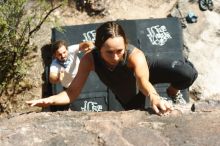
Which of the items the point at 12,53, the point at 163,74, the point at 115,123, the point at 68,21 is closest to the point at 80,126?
the point at 115,123

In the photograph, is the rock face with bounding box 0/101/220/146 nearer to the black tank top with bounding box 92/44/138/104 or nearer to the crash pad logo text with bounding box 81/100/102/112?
the black tank top with bounding box 92/44/138/104

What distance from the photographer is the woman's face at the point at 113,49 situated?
8.79 feet

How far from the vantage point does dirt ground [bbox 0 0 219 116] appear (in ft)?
19.9

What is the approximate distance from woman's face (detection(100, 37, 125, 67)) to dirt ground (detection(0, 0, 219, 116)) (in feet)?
11.1

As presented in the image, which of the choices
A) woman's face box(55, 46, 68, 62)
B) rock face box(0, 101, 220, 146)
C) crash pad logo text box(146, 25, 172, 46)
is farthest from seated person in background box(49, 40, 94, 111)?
rock face box(0, 101, 220, 146)

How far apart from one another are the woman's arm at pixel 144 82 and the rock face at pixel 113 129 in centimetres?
5

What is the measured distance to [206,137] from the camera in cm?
220

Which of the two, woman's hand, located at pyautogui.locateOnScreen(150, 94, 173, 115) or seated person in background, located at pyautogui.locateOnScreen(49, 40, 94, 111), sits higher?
woman's hand, located at pyautogui.locateOnScreen(150, 94, 173, 115)

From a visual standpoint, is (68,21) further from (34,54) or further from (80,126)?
(80,126)

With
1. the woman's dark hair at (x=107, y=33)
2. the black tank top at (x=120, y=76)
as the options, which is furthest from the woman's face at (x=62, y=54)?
the woman's dark hair at (x=107, y=33)

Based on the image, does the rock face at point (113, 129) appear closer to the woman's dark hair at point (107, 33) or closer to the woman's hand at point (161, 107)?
the woman's hand at point (161, 107)

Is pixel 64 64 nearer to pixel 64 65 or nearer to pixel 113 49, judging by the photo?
pixel 64 65

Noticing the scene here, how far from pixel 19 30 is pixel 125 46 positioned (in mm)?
3379

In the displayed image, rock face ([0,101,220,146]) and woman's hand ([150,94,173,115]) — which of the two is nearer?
rock face ([0,101,220,146])
